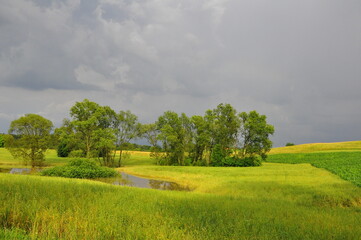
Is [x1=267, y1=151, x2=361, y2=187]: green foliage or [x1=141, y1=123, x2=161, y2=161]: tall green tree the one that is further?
[x1=141, y1=123, x2=161, y2=161]: tall green tree

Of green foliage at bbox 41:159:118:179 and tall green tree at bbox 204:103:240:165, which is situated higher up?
tall green tree at bbox 204:103:240:165

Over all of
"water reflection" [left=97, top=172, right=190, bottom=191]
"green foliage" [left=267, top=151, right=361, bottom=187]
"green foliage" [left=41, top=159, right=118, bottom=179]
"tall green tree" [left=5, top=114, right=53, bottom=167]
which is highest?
"tall green tree" [left=5, top=114, right=53, bottom=167]

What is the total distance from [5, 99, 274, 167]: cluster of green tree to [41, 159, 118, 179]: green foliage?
36.8ft

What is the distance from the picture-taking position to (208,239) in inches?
272

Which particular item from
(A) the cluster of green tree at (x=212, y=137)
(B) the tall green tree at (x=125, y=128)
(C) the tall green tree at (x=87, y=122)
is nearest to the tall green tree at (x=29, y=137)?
(C) the tall green tree at (x=87, y=122)

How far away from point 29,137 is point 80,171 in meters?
21.9

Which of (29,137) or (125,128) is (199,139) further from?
(29,137)

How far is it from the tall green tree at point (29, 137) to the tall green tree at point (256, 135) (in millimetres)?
46006

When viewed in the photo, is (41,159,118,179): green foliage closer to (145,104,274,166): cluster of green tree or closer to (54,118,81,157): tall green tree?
(54,118,81,157): tall green tree

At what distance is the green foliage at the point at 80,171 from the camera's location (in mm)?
32625

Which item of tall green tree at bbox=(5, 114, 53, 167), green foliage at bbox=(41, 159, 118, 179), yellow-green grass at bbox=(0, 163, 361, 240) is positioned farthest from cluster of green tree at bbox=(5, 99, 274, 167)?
yellow-green grass at bbox=(0, 163, 361, 240)

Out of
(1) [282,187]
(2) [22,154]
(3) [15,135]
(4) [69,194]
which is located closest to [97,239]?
(4) [69,194]

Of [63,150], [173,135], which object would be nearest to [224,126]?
[173,135]

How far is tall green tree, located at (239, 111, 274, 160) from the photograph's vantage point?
177 ft
